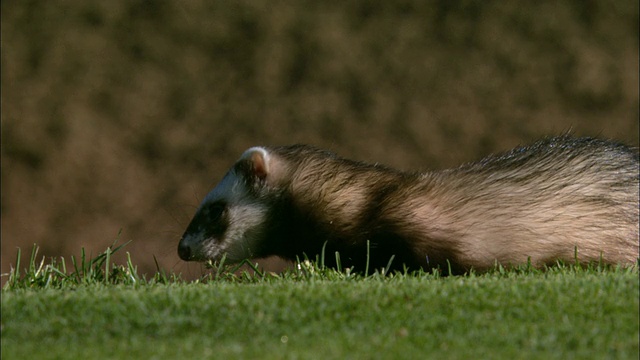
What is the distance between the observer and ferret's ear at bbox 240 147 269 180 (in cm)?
473

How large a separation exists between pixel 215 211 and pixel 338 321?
217cm

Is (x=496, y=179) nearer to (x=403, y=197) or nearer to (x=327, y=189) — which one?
(x=403, y=197)

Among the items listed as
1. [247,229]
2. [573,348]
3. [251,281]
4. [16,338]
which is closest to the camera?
[573,348]

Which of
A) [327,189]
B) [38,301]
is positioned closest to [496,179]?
[327,189]

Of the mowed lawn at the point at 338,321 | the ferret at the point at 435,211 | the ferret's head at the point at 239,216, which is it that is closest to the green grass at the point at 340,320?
the mowed lawn at the point at 338,321

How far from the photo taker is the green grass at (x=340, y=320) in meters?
2.42

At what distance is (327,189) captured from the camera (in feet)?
14.9

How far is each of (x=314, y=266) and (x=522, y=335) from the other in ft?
5.70

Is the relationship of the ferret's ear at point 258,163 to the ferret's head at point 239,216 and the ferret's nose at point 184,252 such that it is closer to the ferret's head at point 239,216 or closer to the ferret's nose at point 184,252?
the ferret's head at point 239,216

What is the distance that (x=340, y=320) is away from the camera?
8.96 feet

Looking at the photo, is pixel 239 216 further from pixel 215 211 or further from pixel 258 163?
pixel 258 163

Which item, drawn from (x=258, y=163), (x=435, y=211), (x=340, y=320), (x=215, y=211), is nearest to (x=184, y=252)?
(x=215, y=211)

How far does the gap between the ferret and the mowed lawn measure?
86cm

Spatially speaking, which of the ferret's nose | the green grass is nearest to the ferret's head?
the ferret's nose
